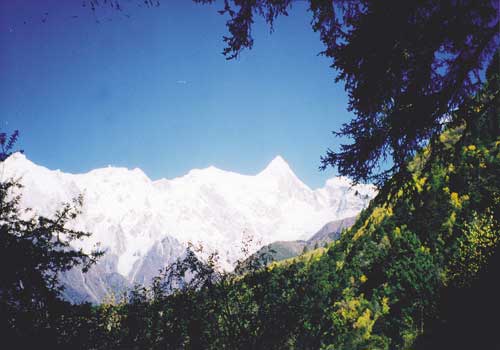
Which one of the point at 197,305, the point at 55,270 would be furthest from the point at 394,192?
the point at 197,305

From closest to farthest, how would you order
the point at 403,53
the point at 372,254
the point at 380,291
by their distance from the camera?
the point at 403,53 < the point at 380,291 < the point at 372,254

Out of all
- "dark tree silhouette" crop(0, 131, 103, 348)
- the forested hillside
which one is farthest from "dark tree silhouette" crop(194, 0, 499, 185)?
"dark tree silhouette" crop(0, 131, 103, 348)

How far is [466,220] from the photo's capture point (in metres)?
30.6

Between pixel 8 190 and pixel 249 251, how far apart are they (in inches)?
458

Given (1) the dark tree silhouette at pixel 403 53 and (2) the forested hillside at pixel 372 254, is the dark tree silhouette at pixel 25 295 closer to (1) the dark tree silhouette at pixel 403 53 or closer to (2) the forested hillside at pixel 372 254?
(2) the forested hillside at pixel 372 254

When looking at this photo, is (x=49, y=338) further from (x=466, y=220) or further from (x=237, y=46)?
(x=466, y=220)

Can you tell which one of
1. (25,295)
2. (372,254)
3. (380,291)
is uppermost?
(25,295)

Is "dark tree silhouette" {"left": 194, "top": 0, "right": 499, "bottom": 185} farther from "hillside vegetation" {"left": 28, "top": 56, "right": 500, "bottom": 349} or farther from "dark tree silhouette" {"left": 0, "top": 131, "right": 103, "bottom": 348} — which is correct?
"dark tree silhouette" {"left": 0, "top": 131, "right": 103, "bottom": 348}

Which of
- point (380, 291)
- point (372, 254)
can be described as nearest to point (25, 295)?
point (380, 291)

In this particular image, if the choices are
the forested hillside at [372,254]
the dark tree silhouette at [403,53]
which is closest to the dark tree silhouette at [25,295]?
the forested hillside at [372,254]

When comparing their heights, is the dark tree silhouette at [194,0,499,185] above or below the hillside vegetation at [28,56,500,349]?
above

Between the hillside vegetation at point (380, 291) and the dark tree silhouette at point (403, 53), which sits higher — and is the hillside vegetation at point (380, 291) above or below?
below

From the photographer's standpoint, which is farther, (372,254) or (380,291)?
(372,254)

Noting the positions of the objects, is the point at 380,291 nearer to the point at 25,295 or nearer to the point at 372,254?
the point at 372,254
